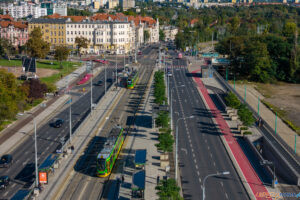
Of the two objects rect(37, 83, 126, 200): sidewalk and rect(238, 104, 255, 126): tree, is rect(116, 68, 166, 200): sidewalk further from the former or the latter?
rect(238, 104, 255, 126): tree

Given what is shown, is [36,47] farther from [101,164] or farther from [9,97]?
[101,164]

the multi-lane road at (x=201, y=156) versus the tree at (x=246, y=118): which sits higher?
the tree at (x=246, y=118)

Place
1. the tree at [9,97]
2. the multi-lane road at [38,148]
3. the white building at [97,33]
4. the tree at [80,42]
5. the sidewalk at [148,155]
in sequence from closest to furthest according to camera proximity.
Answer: the sidewalk at [148,155], the multi-lane road at [38,148], the tree at [9,97], the tree at [80,42], the white building at [97,33]

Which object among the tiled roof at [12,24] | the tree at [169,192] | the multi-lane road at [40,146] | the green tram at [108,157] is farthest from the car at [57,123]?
the tiled roof at [12,24]

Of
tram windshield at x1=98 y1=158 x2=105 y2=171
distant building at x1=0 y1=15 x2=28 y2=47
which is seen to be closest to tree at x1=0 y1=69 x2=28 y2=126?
tram windshield at x1=98 y1=158 x2=105 y2=171

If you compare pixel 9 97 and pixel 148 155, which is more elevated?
pixel 9 97

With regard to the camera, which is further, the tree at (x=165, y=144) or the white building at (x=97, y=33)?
the white building at (x=97, y=33)

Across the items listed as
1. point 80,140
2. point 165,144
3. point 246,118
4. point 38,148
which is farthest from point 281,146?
point 38,148

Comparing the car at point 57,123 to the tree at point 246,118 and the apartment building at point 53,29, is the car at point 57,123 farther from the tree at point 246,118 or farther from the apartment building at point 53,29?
the apartment building at point 53,29
